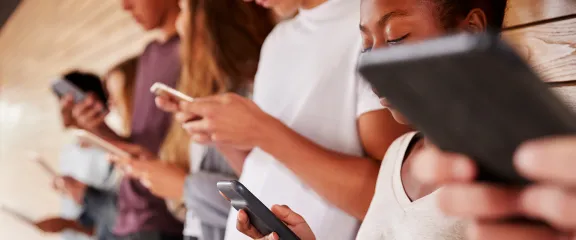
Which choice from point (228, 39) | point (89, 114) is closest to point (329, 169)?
point (228, 39)

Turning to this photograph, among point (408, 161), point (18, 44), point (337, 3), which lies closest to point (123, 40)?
point (18, 44)

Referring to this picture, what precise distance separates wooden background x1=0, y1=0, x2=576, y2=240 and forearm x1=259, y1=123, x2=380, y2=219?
97 centimetres

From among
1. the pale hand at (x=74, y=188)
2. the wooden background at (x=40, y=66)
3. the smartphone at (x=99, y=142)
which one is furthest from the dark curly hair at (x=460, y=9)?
the pale hand at (x=74, y=188)

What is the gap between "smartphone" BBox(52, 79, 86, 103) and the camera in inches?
55.9

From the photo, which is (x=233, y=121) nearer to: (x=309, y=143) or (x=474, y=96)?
(x=309, y=143)

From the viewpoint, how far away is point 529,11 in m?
0.59

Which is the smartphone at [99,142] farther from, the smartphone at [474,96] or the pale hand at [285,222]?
the smartphone at [474,96]

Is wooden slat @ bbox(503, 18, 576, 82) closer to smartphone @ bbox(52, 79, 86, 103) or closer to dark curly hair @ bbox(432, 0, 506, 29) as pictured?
dark curly hair @ bbox(432, 0, 506, 29)

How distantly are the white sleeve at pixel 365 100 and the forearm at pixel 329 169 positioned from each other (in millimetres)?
59

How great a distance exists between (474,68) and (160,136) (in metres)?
1.18

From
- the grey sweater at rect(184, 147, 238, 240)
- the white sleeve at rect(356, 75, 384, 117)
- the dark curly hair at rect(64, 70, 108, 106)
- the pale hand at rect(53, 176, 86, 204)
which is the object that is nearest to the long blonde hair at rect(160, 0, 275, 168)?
the grey sweater at rect(184, 147, 238, 240)

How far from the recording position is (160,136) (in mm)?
1365

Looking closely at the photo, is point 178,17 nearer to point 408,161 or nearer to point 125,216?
point 125,216

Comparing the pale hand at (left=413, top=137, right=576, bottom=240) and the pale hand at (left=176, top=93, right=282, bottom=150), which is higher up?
the pale hand at (left=413, top=137, right=576, bottom=240)
